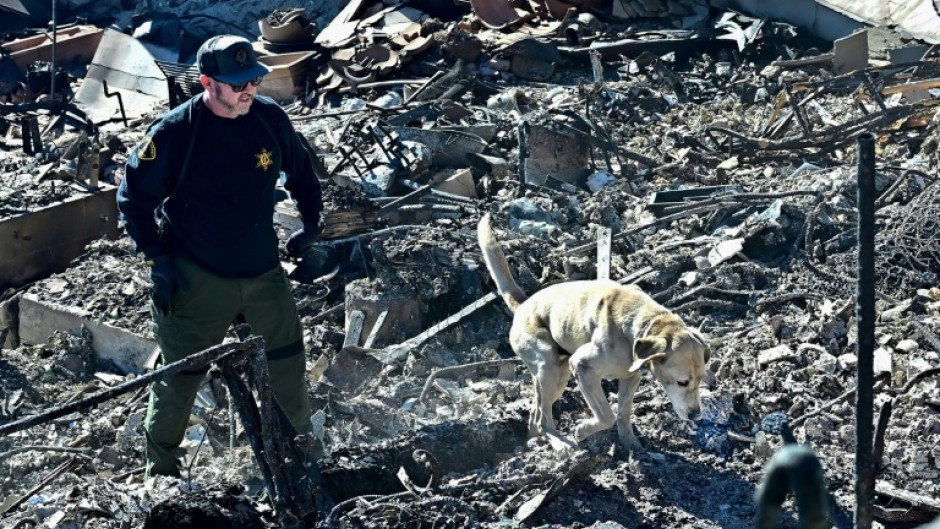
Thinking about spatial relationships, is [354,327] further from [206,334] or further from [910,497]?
[910,497]

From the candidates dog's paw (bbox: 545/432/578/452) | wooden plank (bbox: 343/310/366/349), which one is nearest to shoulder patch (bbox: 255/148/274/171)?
dog's paw (bbox: 545/432/578/452)

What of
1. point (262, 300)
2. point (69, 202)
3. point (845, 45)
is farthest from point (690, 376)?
point (845, 45)

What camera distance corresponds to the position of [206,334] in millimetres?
6199

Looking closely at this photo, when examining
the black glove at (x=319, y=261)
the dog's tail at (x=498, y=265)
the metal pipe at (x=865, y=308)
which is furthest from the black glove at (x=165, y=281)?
the black glove at (x=319, y=261)

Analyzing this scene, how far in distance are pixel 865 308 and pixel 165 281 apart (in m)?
3.71

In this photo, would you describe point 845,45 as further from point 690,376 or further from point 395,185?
point 690,376

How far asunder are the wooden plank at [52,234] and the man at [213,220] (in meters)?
6.35

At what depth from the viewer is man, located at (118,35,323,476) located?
588cm

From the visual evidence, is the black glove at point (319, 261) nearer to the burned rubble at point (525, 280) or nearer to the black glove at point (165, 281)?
the burned rubble at point (525, 280)

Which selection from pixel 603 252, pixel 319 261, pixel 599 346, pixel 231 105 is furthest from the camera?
pixel 319 261

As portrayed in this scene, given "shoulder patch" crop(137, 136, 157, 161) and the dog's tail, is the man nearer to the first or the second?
"shoulder patch" crop(137, 136, 157, 161)

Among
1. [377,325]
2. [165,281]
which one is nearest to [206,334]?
[165,281]

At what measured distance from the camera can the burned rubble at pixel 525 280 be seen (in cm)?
609

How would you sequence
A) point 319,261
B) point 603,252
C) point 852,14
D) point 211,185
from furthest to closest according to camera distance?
point 852,14
point 319,261
point 603,252
point 211,185
